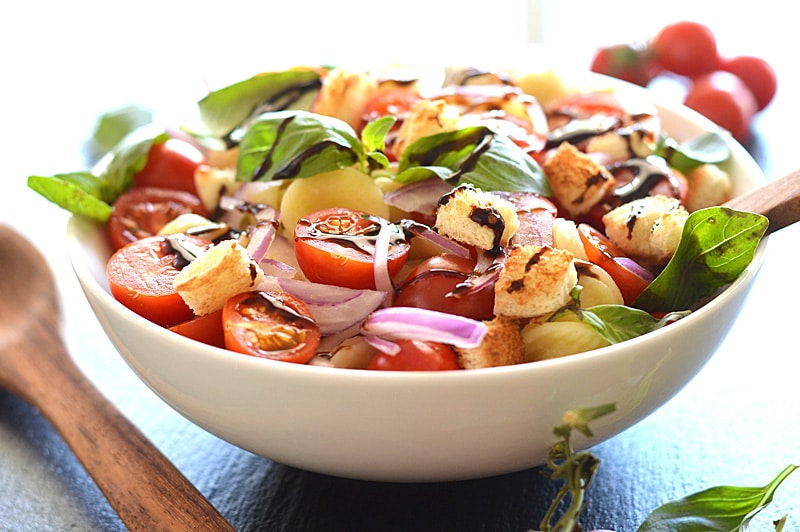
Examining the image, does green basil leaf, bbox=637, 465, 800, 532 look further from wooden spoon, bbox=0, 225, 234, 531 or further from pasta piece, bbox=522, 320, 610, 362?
wooden spoon, bbox=0, 225, 234, 531

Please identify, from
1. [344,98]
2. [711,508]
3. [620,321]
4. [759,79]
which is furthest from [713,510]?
[759,79]

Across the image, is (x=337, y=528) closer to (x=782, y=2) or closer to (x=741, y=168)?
(x=741, y=168)

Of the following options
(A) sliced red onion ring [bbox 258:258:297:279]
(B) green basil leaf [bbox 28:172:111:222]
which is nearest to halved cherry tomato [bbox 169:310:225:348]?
(A) sliced red onion ring [bbox 258:258:297:279]

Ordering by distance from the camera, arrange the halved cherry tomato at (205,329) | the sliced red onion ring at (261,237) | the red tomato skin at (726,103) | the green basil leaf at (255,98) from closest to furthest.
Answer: the halved cherry tomato at (205,329)
the sliced red onion ring at (261,237)
the green basil leaf at (255,98)
the red tomato skin at (726,103)

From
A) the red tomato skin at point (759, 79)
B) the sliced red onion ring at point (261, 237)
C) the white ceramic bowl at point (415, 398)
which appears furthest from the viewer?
the red tomato skin at point (759, 79)

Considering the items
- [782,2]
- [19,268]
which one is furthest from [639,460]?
[782,2]

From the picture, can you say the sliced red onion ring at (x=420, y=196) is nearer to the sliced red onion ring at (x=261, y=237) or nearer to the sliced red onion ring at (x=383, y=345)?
the sliced red onion ring at (x=261, y=237)

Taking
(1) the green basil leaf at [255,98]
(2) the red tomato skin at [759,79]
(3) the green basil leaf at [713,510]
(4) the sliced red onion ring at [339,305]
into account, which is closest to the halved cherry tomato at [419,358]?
(4) the sliced red onion ring at [339,305]

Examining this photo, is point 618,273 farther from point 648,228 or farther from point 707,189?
point 707,189
